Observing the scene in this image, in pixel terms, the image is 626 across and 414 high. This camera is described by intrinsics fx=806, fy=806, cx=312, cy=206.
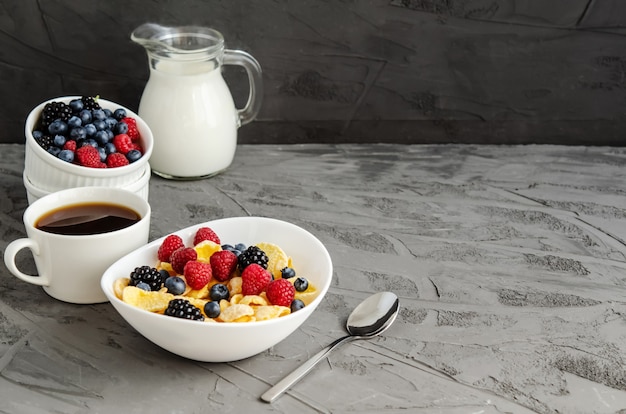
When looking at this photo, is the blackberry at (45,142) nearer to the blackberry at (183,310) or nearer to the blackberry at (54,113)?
the blackberry at (54,113)

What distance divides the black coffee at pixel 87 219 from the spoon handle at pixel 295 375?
335 millimetres

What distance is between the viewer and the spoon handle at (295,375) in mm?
1004

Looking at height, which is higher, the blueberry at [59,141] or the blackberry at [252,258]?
the blueberry at [59,141]

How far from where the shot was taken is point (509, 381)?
41.9 inches

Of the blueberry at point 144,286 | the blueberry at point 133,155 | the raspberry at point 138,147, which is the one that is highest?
the blueberry at point 133,155

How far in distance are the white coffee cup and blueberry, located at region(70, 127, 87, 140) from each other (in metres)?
0.15

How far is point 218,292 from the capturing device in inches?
42.1

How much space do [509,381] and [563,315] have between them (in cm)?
20

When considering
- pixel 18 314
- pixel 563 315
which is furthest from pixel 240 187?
pixel 563 315

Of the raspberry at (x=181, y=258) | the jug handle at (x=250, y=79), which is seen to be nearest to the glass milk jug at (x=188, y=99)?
the jug handle at (x=250, y=79)

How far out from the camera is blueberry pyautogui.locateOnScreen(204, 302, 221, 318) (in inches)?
40.3

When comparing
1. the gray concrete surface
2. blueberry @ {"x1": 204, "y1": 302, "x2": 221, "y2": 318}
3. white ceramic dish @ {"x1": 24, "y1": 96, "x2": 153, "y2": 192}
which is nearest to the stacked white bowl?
white ceramic dish @ {"x1": 24, "y1": 96, "x2": 153, "y2": 192}

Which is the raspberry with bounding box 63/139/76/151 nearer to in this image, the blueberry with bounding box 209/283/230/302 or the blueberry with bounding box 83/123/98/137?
the blueberry with bounding box 83/123/98/137

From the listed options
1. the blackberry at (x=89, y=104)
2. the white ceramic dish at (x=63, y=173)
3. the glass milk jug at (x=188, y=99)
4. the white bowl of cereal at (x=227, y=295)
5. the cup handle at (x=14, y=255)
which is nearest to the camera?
the white bowl of cereal at (x=227, y=295)
